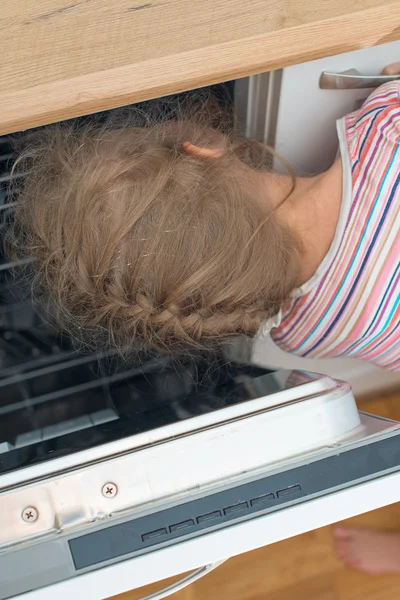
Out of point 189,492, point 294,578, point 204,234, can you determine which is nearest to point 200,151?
point 204,234

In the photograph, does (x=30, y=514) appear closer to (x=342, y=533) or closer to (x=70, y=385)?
(x=70, y=385)

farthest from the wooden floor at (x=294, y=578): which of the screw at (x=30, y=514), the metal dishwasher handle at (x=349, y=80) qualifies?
the metal dishwasher handle at (x=349, y=80)

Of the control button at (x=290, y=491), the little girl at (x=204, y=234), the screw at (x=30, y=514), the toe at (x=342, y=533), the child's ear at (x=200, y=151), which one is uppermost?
the child's ear at (x=200, y=151)

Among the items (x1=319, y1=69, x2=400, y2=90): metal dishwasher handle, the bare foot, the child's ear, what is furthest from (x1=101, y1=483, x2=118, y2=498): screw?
the bare foot

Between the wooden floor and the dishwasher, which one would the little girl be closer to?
the dishwasher

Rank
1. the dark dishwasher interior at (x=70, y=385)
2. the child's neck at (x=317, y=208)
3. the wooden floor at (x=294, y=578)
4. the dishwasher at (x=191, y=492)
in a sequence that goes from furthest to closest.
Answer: the wooden floor at (x=294, y=578), the child's neck at (x=317, y=208), the dark dishwasher interior at (x=70, y=385), the dishwasher at (x=191, y=492)

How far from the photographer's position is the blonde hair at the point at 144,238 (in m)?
0.69

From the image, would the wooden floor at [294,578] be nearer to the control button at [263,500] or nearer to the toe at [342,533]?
the toe at [342,533]

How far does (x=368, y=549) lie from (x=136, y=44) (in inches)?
46.1

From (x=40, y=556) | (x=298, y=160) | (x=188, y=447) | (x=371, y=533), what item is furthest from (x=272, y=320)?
(x=371, y=533)

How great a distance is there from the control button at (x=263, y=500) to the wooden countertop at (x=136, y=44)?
0.36 m

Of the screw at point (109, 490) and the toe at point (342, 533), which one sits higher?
the screw at point (109, 490)

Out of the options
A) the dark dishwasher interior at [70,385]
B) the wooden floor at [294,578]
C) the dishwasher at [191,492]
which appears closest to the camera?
the dishwasher at [191,492]

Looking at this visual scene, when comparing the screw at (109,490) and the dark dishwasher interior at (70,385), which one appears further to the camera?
the dark dishwasher interior at (70,385)
